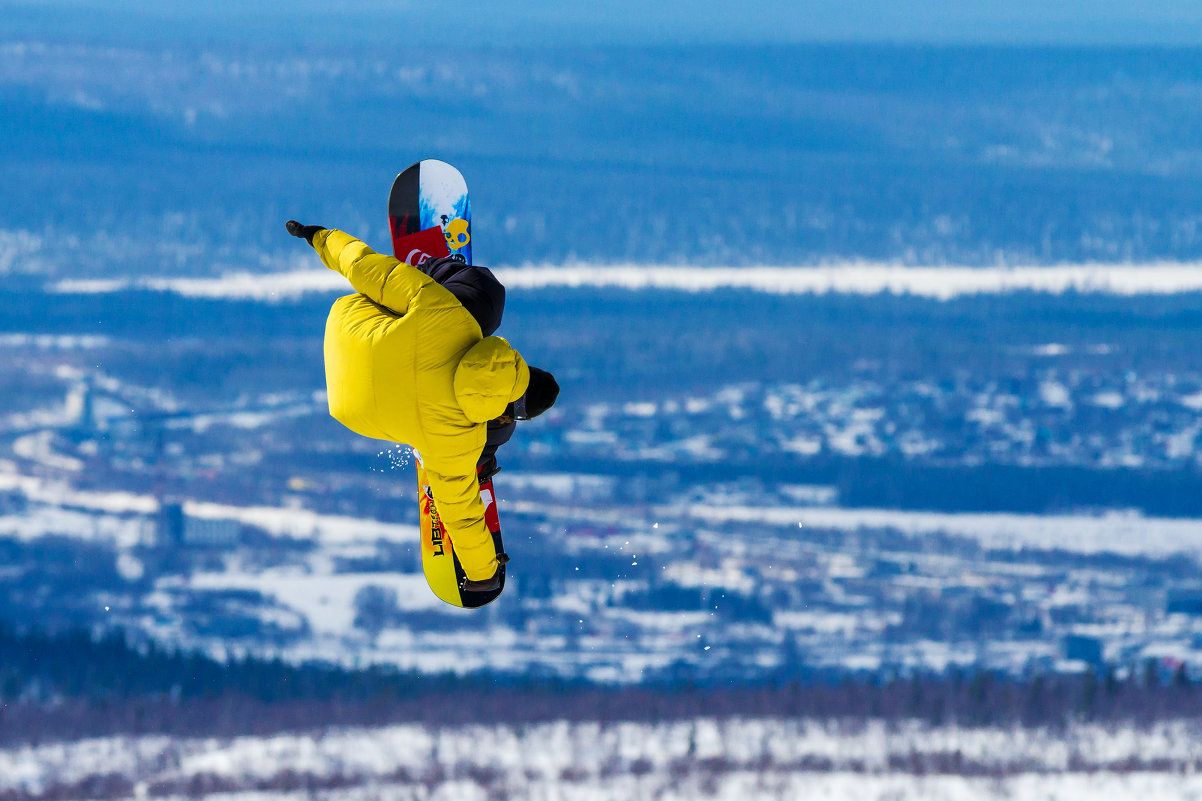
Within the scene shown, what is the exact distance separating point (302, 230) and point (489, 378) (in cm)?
195

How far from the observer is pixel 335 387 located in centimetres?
1508

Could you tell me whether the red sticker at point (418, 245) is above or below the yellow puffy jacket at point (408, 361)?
above

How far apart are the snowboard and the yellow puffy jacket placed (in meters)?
1.36

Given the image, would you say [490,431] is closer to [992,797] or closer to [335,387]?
[335,387]

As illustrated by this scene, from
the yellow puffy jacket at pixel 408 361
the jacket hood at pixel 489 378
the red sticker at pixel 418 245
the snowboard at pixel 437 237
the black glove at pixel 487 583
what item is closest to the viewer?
the jacket hood at pixel 489 378

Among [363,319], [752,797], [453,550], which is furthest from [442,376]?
[752,797]

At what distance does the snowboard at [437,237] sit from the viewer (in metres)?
16.4

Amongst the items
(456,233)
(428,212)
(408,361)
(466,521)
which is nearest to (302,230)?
(408,361)

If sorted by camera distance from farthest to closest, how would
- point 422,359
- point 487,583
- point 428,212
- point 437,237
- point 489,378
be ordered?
point 437,237, point 428,212, point 487,583, point 422,359, point 489,378

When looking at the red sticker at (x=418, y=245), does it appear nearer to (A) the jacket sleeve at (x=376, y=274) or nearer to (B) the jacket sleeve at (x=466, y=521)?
(A) the jacket sleeve at (x=376, y=274)

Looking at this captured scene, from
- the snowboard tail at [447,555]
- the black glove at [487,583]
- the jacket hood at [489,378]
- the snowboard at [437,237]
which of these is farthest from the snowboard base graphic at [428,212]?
the black glove at [487,583]

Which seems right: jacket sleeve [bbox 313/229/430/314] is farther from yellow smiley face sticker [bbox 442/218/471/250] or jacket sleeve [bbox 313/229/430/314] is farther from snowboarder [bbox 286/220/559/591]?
yellow smiley face sticker [bbox 442/218/471/250]

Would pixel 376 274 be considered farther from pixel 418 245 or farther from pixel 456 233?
pixel 456 233

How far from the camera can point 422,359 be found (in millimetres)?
14703
